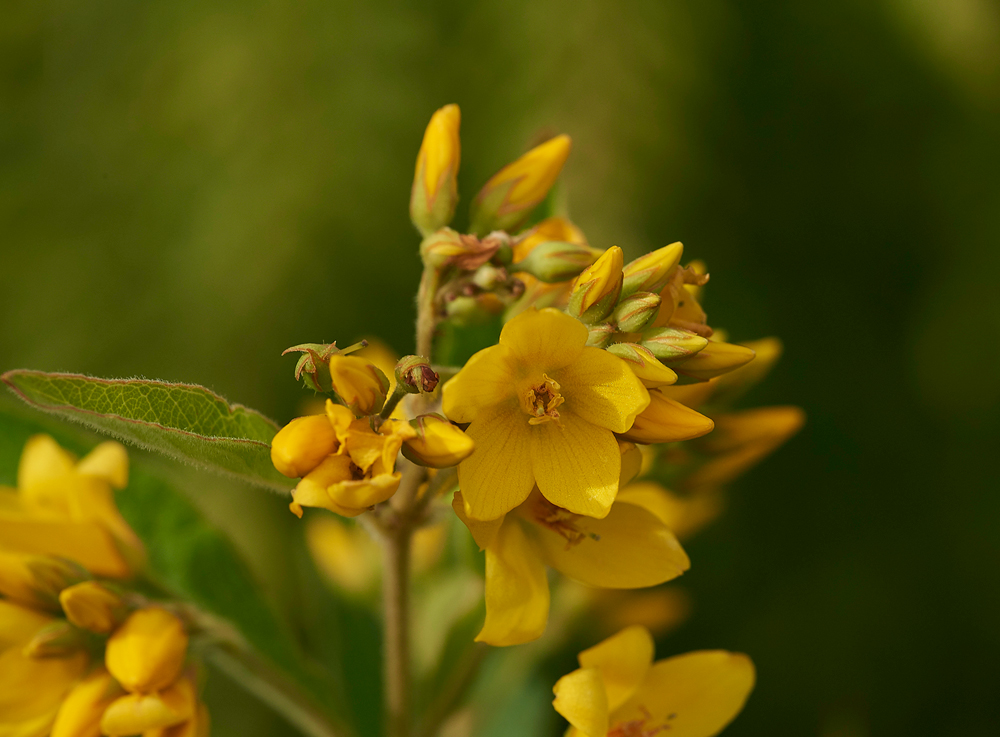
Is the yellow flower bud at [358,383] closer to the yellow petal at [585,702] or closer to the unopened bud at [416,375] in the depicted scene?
the unopened bud at [416,375]

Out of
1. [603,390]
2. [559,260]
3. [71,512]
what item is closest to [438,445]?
[603,390]

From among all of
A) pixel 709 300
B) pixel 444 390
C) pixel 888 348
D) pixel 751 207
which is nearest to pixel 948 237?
pixel 888 348

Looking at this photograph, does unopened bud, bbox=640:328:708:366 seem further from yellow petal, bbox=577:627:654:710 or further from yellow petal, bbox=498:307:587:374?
yellow petal, bbox=577:627:654:710

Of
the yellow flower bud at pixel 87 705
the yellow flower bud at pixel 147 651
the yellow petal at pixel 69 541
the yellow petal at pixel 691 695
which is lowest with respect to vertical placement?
the yellow flower bud at pixel 87 705

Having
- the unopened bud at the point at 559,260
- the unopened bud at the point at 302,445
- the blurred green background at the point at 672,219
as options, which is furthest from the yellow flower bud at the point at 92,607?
the blurred green background at the point at 672,219

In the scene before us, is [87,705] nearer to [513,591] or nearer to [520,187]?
[513,591]

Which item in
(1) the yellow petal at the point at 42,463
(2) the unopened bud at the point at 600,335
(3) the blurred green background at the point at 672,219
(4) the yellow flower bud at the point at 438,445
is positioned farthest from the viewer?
(3) the blurred green background at the point at 672,219

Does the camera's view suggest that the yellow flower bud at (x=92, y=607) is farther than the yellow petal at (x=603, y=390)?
Yes
